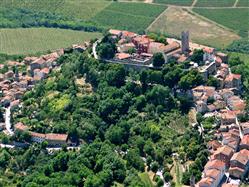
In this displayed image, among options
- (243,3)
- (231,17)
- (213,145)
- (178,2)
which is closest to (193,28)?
(231,17)

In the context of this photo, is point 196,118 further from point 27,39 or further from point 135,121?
point 27,39

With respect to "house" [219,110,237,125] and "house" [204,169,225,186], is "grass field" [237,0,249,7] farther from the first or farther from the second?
"house" [204,169,225,186]

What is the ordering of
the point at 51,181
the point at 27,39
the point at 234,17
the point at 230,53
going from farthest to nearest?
1. the point at 234,17
2. the point at 27,39
3. the point at 230,53
4. the point at 51,181

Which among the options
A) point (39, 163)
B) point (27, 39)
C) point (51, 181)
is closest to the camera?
point (51, 181)

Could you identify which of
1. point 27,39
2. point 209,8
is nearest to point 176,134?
point 27,39

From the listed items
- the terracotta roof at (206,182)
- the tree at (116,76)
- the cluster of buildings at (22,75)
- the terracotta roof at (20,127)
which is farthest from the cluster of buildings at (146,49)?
the terracotta roof at (206,182)
